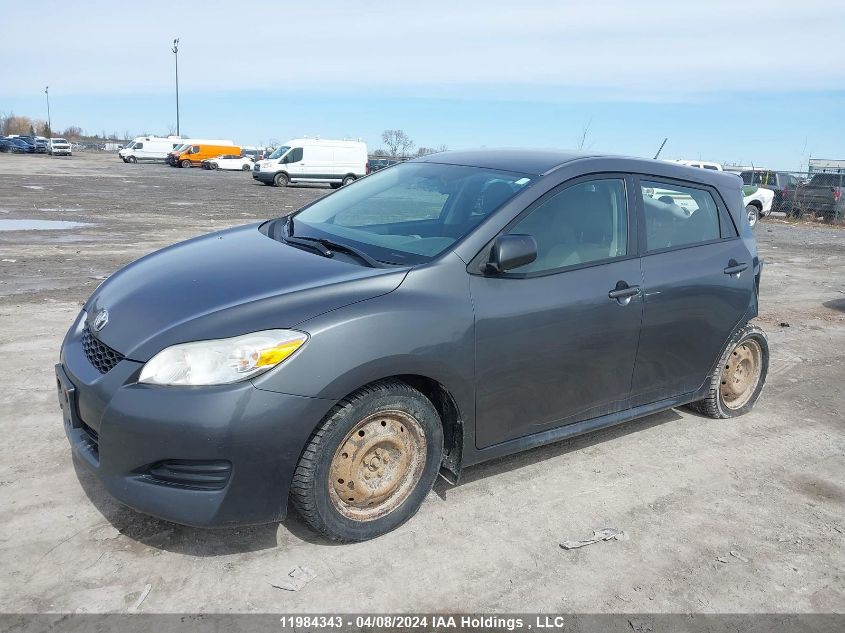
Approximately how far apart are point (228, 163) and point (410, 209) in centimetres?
5360

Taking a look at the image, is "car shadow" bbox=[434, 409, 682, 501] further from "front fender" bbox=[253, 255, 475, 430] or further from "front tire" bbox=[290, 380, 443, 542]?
"front fender" bbox=[253, 255, 475, 430]

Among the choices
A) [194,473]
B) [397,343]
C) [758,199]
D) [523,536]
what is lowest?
[523,536]

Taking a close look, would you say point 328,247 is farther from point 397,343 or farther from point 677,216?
point 677,216

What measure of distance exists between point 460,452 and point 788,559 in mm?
1575

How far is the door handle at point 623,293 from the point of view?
392cm

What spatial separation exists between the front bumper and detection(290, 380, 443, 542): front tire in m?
0.10

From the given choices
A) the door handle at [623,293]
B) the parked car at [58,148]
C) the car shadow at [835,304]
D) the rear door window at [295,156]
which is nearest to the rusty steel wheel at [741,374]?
the door handle at [623,293]

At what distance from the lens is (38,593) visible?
110 inches

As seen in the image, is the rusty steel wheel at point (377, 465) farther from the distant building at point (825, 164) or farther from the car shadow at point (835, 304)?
the distant building at point (825, 164)

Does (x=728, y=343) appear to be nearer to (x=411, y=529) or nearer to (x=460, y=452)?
(x=460, y=452)

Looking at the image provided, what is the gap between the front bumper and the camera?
9.07 ft

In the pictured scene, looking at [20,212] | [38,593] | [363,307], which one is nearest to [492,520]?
[363,307]

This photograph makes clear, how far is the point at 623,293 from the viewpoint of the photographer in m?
3.96

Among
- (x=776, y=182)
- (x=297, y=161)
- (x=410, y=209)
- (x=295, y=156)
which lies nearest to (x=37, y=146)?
(x=295, y=156)
